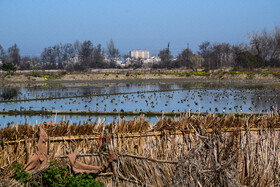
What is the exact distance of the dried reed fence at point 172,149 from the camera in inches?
274

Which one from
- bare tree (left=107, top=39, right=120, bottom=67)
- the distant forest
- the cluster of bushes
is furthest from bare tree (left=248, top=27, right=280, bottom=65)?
the cluster of bushes

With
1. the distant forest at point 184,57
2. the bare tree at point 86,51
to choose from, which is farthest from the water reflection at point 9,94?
the bare tree at point 86,51

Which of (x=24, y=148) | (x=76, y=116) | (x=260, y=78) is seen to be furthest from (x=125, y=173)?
(x=260, y=78)

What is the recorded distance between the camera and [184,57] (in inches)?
3765

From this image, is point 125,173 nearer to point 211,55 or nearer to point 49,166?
point 49,166

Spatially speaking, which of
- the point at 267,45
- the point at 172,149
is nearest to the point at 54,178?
the point at 172,149

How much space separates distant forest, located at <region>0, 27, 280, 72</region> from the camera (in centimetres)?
7374

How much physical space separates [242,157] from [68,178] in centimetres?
355

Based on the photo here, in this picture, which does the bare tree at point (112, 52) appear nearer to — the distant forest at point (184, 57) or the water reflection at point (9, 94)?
the distant forest at point (184, 57)

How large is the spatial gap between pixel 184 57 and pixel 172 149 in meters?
89.7

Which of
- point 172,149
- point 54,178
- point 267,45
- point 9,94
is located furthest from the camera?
point 267,45

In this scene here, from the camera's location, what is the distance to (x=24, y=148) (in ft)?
22.9

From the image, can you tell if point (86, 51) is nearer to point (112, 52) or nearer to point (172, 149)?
point (112, 52)

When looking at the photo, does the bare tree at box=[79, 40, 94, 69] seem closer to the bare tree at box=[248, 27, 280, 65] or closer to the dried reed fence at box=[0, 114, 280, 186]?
the bare tree at box=[248, 27, 280, 65]
